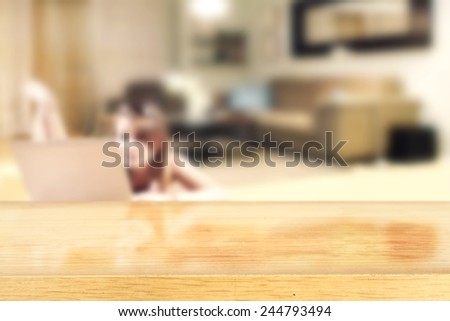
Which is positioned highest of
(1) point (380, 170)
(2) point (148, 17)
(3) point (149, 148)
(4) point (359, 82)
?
(2) point (148, 17)

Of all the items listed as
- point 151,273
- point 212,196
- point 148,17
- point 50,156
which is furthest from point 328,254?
point 148,17

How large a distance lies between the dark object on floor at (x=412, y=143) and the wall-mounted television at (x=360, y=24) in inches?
11.3

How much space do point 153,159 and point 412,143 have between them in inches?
30.8

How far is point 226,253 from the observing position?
57 cm

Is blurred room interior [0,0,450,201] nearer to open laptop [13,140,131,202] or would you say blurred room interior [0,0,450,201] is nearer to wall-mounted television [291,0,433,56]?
wall-mounted television [291,0,433,56]

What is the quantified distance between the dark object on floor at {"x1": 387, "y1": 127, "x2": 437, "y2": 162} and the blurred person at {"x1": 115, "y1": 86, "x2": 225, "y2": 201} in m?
0.63

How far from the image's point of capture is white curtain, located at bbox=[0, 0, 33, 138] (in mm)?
1637

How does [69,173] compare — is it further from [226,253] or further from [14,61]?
[14,61]

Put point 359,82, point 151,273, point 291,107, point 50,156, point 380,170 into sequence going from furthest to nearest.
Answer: point 380,170 < point 359,82 < point 291,107 < point 50,156 < point 151,273

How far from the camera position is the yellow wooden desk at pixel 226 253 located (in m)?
0.50

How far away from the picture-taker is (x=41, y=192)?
1023 millimetres

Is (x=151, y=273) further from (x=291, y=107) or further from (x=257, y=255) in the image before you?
(x=291, y=107)

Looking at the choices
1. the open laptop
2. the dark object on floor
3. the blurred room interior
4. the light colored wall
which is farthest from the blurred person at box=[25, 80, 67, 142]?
the dark object on floor

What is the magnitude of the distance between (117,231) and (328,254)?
0.25m
